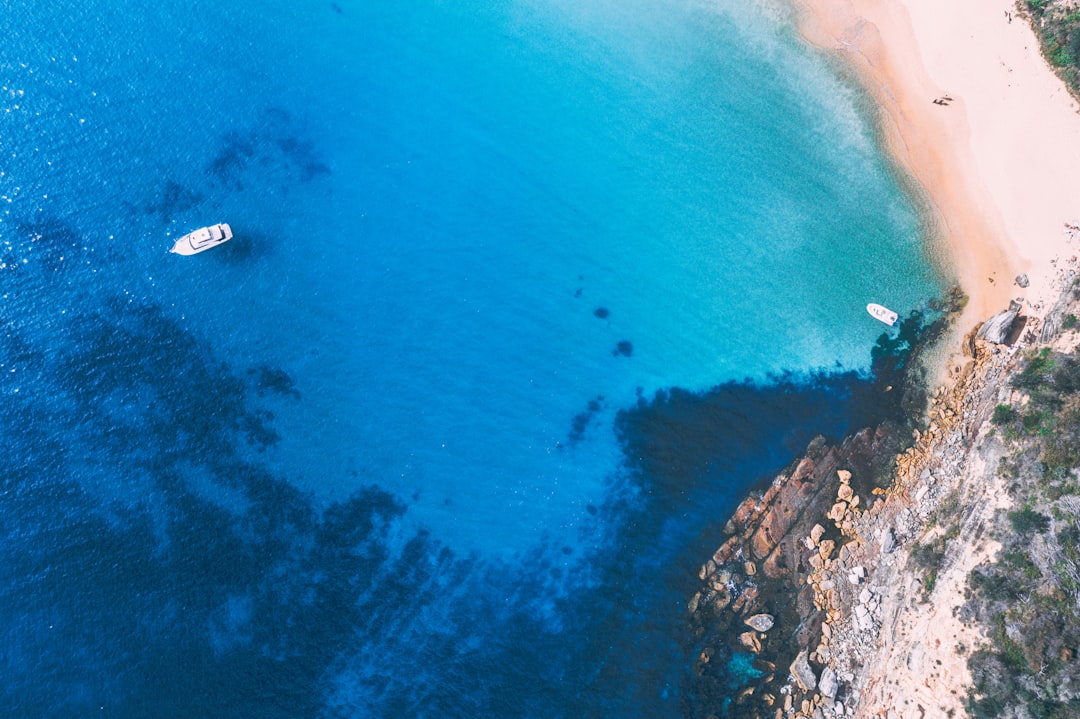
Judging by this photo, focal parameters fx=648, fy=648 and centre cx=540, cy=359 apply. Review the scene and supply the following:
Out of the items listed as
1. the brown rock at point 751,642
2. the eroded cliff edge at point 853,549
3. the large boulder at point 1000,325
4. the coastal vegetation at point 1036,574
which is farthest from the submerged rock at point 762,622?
the large boulder at point 1000,325

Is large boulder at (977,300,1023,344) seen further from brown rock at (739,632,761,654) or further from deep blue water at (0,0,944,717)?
brown rock at (739,632,761,654)

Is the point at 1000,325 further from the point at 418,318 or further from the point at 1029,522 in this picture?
the point at 418,318

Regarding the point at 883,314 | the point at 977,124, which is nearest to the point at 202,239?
the point at 883,314

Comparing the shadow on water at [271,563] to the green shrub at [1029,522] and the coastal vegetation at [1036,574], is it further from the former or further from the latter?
the green shrub at [1029,522]

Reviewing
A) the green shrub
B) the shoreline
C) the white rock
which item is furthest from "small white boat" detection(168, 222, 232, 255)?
the green shrub

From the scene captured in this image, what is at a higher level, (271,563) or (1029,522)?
(1029,522)

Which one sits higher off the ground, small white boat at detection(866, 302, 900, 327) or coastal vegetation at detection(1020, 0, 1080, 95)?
coastal vegetation at detection(1020, 0, 1080, 95)

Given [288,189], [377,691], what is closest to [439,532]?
[377,691]

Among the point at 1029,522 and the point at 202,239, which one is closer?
the point at 1029,522
